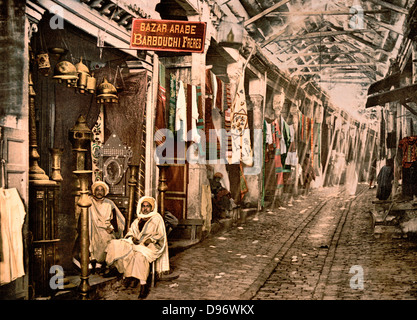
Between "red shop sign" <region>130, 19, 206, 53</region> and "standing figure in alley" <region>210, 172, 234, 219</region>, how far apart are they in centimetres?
421

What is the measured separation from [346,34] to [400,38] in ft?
4.91

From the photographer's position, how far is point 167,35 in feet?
20.7

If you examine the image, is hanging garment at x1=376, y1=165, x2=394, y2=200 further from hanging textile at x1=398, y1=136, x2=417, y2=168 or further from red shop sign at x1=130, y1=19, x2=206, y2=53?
red shop sign at x1=130, y1=19, x2=206, y2=53

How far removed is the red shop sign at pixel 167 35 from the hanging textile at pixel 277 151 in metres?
6.22

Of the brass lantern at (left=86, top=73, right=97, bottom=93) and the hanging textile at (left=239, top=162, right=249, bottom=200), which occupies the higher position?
the brass lantern at (left=86, top=73, right=97, bottom=93)

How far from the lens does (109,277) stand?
224 inches

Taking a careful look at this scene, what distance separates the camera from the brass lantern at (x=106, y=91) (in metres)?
6.56

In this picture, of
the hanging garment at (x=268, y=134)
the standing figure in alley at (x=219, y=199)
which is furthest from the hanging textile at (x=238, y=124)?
the hanging garment at (x=268, y=134)

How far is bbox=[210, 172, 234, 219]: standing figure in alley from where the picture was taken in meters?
9.78

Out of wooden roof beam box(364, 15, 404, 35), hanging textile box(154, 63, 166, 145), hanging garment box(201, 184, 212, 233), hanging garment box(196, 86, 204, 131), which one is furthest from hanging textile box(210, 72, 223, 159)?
wooden roof beam box(364, 15, 404, 35)

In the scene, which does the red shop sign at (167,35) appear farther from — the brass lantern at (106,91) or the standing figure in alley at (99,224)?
the standing figure in alley at (99,224)

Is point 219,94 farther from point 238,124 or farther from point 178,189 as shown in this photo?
point 178,189
